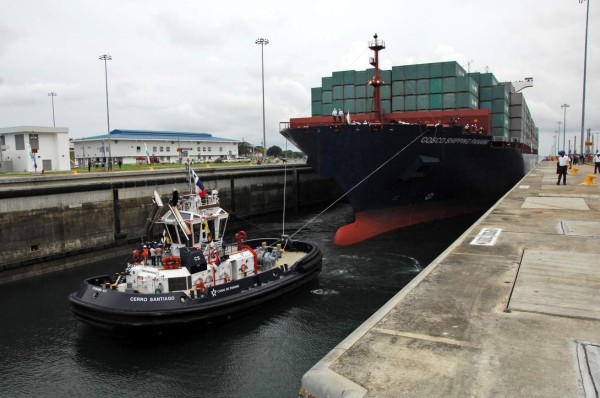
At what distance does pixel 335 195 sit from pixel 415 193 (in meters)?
24.7

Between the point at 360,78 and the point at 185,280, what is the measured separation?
2637cm

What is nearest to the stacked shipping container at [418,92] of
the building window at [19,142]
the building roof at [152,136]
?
the building window at [19,142]

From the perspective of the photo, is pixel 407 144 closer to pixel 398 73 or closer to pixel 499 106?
pixel 398 73

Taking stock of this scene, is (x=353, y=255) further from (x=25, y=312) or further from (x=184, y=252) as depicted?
(x=25, y=312)

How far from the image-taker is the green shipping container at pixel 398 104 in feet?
111

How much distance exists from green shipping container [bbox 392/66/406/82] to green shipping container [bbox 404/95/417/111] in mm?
1551

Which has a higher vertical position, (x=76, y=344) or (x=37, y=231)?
(x=37, y=231)

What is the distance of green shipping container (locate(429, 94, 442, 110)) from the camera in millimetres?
32406

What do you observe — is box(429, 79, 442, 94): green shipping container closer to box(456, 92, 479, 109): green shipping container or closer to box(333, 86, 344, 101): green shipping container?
box(456, 92, 479, 109): green shipping container

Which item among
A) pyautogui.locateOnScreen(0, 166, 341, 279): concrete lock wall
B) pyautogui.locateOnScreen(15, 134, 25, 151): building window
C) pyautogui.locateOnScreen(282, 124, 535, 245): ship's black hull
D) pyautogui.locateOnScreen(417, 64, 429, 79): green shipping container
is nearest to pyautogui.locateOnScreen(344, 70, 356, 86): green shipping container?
pyautogui.locateOnScreen(417, 64, 429, 79): green shipping container

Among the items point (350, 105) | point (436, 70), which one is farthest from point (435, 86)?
point (350, 105)

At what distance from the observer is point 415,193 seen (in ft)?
81.4

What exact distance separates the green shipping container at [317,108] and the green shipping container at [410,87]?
7.14 metres

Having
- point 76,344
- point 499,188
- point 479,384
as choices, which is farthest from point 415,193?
point 479,384
